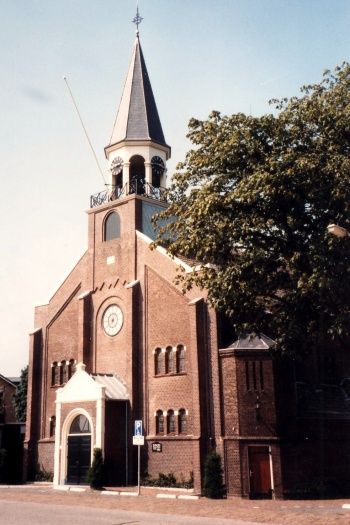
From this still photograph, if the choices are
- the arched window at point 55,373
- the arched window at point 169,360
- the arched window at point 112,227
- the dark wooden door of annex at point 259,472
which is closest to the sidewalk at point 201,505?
the dark wooden door of annex at point 259,472

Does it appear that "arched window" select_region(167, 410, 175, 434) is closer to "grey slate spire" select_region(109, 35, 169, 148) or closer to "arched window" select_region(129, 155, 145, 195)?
"arched window" select_region(129, 155, 145, 195)

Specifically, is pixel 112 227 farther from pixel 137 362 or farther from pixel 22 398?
pixel 22 398

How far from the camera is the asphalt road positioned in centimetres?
1636

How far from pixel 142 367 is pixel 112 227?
371 inches

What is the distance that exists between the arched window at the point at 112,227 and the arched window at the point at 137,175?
2.00 meters

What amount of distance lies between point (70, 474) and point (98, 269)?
39.6 feet

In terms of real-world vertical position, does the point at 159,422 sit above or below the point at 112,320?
below

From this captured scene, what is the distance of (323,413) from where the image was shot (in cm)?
2706

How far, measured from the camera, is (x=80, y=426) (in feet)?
98.3

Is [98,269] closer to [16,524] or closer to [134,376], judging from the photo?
[134,376]

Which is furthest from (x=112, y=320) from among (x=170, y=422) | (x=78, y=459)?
(x=78, y=459)

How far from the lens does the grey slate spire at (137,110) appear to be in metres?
35.1

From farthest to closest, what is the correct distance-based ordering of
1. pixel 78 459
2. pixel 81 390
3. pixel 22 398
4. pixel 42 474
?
pixel 22 398 → pixel 42 474 → pixel 81 390 → pixel 78 459

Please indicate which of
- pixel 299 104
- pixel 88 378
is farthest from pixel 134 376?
pixel 299 104
